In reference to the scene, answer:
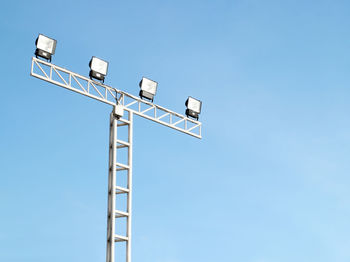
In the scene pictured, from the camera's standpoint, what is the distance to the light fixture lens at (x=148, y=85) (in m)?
36.5

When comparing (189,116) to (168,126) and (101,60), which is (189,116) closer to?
(168,126)

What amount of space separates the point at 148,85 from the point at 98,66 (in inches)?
116

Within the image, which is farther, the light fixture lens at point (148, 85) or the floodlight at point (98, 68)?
the light fixture lens at point (148, 85)

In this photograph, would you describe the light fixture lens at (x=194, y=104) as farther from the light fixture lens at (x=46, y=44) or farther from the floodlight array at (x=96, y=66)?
the light fixture lens at (x=46, y=44)

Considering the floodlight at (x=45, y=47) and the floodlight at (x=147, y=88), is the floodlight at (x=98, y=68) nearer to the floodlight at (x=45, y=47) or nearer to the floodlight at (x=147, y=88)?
the floodlight at (x=45, y=47)

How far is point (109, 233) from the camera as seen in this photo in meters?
32.3

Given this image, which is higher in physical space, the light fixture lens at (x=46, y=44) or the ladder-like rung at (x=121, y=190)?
the light fixture lens at (x=46, y=44)

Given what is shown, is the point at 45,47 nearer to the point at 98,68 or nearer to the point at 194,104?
the point at 98,68

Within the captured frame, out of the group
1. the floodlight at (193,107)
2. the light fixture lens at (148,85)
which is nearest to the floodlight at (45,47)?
the light fixture lens at (148,85)

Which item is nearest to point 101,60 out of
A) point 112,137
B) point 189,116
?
point 112,137

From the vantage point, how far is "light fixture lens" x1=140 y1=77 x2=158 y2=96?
120ft

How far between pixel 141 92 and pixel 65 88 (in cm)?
423

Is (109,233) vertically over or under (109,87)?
under

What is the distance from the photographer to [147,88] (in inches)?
1442
